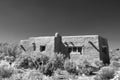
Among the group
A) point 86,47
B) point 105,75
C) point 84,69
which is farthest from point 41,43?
point 105,75

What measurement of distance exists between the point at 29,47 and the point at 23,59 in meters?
6.74

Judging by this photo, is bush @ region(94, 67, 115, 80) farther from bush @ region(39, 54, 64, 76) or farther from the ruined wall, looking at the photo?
the ruined wall

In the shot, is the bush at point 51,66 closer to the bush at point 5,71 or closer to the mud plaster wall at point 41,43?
the bush at point 5,71

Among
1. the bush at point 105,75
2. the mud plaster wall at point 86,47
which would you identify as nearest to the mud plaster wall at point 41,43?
the mud plaster wall at point 86,47

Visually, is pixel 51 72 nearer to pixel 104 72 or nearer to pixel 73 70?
pixel 73 70

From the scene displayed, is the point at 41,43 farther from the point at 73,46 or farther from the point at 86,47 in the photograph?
the point at 86,47

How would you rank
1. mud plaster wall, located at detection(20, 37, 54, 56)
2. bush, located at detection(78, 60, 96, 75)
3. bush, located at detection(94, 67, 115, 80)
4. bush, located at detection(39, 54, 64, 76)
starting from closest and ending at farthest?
1. bush, located at detection(94, 67, 115, 80)
2. bush, located at detection(39, 54, 64, 76)
3. bush, located at detection(78, 60, 96, 75)
4. mud plaster wall, located at detection(20, 37, 54, 56)

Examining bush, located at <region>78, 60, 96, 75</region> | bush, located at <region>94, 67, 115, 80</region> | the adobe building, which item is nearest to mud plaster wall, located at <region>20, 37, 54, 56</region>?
the adobe building

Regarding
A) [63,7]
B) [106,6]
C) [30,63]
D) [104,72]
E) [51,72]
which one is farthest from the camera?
[63,7]

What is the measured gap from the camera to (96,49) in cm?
1798

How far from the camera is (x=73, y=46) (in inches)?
746

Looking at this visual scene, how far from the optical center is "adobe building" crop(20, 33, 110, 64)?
59.3 ft

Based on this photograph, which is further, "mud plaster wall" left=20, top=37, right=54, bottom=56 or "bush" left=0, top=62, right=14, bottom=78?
"mud plaster wall" left=20, top=37, right=54, bottom=56

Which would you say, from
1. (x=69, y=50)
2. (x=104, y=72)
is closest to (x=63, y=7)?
(x=69, y=50)
